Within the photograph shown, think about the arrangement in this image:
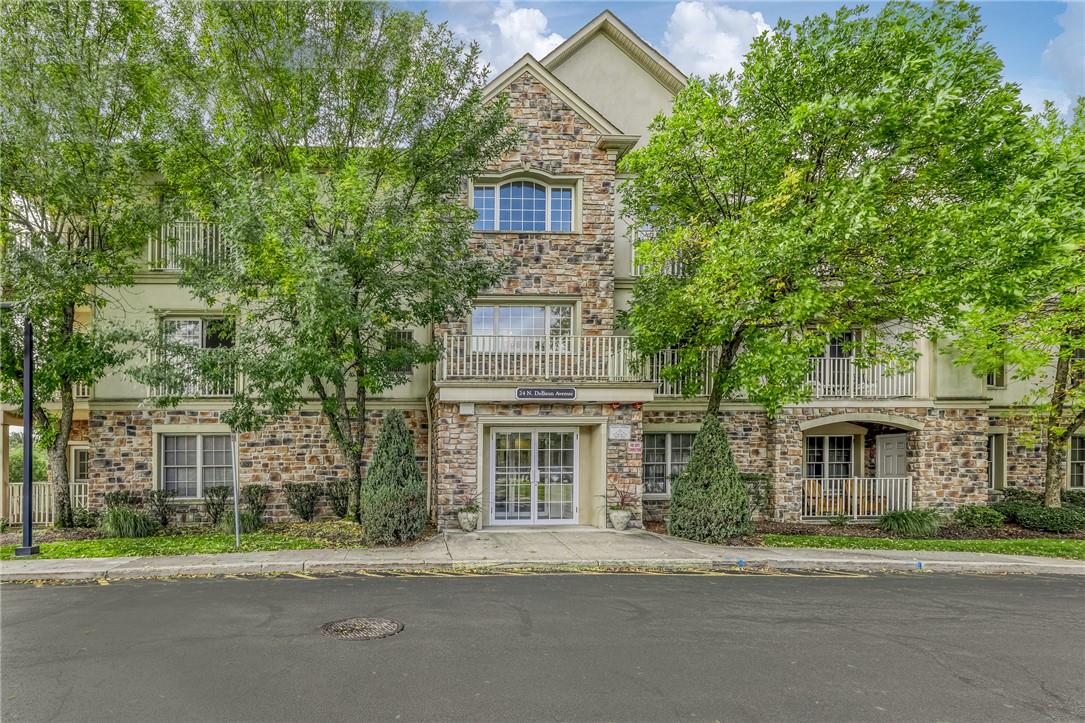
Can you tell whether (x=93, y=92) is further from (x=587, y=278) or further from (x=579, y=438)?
(x=579, y=438)

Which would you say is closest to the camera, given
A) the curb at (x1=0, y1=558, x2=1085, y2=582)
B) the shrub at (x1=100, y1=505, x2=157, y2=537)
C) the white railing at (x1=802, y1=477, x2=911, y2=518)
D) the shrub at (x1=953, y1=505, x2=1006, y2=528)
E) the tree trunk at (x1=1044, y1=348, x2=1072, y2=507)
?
the curb at (x1=0, y1=558, x2=1085, y2=582)

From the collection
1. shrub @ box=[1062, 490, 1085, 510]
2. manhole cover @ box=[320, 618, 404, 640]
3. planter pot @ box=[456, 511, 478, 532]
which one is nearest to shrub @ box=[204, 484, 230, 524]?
planter pot @ box=[456, 511, 478, 532]

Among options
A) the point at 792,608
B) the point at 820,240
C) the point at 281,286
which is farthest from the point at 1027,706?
the point at 281,286

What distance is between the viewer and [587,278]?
15.4 m

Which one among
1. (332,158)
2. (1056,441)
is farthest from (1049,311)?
(332,158)

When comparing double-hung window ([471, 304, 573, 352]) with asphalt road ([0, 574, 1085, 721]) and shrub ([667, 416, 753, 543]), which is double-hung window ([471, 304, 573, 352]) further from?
asphalt road ([0, 574, 1085, 721])

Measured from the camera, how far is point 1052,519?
620 inches

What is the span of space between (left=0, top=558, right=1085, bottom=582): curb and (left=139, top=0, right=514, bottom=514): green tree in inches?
128

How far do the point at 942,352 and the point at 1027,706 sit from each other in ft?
42.6

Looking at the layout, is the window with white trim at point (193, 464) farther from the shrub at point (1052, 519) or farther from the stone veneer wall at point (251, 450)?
the shrub at point (1052, 519)

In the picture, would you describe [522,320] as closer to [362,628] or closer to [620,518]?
[620,518]

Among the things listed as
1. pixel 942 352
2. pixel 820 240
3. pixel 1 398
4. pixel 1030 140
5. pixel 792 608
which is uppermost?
pixel 1030 140

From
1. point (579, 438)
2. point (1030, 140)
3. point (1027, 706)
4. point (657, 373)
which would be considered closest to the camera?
point (1027, 706)

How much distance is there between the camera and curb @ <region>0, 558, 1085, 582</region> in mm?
10016
